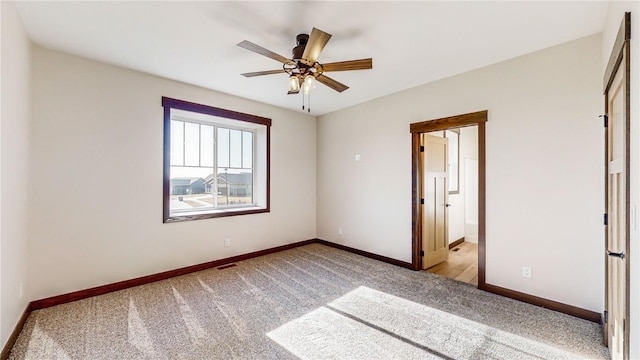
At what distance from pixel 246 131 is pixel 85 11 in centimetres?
261

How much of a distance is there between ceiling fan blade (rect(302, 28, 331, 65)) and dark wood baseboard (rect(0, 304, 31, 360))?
3158 mm

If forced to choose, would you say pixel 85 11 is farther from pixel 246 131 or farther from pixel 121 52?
pixel 246 131

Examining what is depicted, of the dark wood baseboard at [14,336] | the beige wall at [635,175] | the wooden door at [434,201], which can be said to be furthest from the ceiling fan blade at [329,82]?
the dark wood baseboard at [14,336]

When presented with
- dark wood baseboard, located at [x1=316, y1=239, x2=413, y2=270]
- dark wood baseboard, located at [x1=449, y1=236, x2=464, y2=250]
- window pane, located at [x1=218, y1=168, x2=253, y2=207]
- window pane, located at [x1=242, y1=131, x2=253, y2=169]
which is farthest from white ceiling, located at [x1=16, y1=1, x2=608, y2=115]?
dark wood baseboard, located at [x1=449, y1=236, x2=464, y2=250]

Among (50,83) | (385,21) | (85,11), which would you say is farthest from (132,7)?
(385,21)

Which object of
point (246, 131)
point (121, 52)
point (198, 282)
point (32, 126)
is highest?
point (121, 52)

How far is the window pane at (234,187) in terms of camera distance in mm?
4277

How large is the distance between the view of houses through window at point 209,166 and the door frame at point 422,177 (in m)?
2.74

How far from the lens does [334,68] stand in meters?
2.31

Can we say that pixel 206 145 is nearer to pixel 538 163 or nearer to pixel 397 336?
pixel 397 336

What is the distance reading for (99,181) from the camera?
293 cm

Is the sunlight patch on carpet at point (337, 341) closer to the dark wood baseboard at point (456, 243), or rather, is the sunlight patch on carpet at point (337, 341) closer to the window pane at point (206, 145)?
the window pane at point (206, 145)

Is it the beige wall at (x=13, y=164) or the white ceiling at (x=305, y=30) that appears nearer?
the beige wall at (x=13, y=164)

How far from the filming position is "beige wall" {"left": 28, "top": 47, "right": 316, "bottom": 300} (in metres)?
2.63
